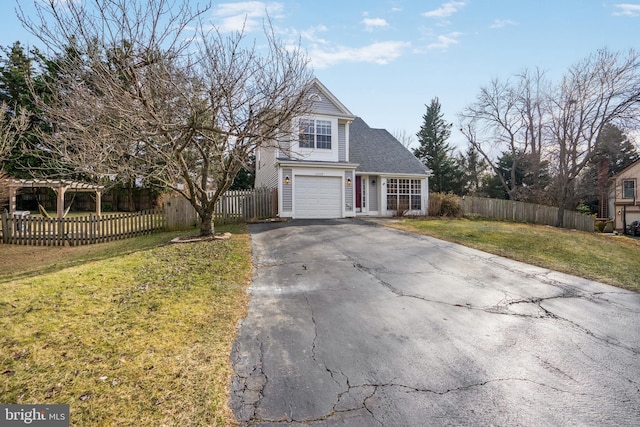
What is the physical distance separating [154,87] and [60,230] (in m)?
7.74

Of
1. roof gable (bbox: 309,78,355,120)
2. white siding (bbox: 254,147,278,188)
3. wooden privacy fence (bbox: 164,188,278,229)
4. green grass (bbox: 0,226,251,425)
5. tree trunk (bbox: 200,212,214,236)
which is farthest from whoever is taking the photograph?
white siding (bbox: 254,147,278,188)

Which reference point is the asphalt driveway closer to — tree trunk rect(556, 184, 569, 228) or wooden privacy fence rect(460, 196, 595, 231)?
wooden privacy fence rect(460, 196, 595, 231)

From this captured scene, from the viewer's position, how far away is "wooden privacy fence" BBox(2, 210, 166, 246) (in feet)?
38.4

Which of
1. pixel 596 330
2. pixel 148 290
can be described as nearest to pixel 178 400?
pixel 148 290

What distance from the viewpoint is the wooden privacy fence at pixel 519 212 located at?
70.1 ft

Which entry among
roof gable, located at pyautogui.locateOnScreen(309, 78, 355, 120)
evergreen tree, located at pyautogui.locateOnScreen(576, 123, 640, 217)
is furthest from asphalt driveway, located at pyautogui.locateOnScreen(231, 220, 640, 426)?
evergreen tree, located at pyautogui.locateOnScreen(576, 123, 640, 217)

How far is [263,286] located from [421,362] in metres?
3.27

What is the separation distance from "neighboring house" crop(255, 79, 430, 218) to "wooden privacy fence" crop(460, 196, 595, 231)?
367cm

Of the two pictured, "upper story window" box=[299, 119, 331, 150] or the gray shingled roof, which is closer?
"upper story window" box=[299, 119, 331, 150]

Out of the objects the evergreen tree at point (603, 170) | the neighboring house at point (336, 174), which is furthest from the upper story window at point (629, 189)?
the neighboring house at point (336, 174)

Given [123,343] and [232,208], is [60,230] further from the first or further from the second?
[123,343]

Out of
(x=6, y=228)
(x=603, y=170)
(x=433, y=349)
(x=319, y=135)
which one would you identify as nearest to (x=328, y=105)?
(x=319, y=135)

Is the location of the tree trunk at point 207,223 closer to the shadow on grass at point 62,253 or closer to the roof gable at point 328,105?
the shadow on grass at point 62,253

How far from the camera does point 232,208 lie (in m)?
14.6
